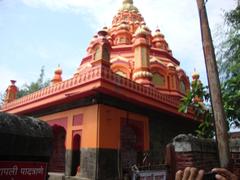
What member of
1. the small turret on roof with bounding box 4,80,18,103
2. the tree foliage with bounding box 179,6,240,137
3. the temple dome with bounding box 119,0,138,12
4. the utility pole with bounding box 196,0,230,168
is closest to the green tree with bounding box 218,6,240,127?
the tree foliage with bounding box 179,6,240,137

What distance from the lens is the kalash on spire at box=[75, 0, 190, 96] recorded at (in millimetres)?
12836

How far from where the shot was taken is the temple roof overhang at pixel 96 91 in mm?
8414

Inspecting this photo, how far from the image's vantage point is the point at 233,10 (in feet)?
23.3

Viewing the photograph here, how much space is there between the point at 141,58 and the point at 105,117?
5.34 metres

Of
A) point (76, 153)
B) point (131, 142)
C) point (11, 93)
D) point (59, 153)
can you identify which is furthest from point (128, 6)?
point (76, 153)

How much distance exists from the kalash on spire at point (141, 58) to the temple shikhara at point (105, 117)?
9 cm

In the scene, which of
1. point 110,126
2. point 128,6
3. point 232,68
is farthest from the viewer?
point 128,6

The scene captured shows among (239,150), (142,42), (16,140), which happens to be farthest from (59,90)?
(16,140)

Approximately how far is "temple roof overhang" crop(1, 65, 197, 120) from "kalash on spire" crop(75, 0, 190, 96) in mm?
1564

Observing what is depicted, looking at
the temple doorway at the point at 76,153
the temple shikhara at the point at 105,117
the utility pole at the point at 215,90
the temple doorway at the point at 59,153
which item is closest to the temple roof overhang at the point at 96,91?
the temple shikhara at the point at 105,117

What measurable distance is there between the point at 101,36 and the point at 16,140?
9261 mm

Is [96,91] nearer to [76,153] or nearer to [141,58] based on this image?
[76,153]

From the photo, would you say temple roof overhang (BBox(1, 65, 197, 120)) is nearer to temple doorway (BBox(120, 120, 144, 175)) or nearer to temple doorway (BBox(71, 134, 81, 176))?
temple doorway (BBox(120, 120, 144, 175))

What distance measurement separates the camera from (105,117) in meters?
8.60
